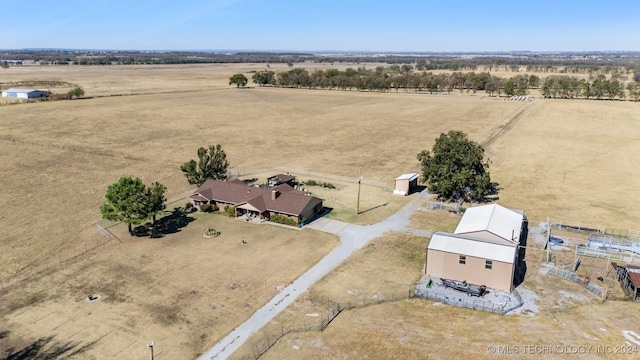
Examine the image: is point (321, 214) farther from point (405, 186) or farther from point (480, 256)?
point (480, 256)

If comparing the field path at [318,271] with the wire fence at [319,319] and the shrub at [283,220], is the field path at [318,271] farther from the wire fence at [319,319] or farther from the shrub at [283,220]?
the shrub at [283,220]

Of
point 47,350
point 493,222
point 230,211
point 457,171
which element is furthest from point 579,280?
point 47,350

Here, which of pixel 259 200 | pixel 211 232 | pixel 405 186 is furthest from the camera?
pixel 405 186

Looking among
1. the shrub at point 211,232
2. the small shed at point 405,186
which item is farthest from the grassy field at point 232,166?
the small shed at point 405,186

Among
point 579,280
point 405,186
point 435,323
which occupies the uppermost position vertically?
point 405,186

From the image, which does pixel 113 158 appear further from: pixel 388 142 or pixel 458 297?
pixel 458 297

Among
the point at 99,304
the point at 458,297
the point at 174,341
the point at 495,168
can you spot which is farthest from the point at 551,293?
the point at 495,168
